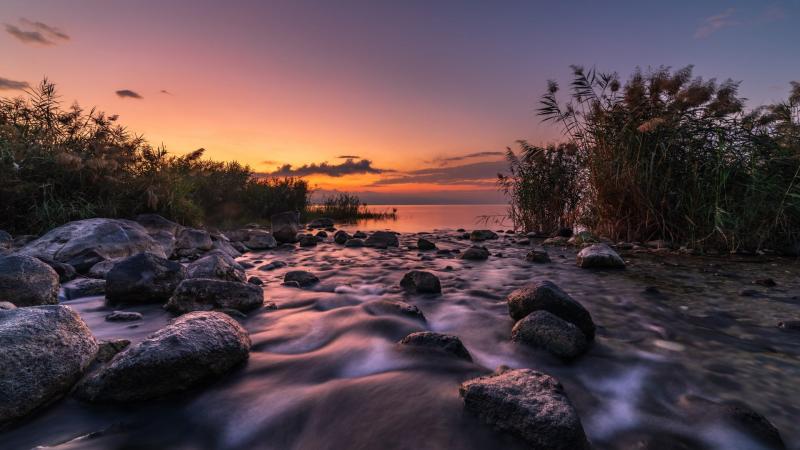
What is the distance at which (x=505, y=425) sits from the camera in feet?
6.02

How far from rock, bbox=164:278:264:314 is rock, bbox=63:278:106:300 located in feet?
5.36

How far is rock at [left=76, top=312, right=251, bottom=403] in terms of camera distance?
2098 millimetres

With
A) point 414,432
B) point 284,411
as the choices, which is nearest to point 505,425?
point 414,432

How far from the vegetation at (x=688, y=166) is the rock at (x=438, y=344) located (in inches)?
326

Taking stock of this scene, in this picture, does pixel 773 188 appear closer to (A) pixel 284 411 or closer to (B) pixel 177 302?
(A) pixel 284 411

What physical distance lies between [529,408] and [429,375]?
0.81 meters

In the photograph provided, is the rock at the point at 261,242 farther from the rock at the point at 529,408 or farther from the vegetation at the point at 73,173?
the rock at the point at 529,408

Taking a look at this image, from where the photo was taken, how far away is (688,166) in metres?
→ 9.01

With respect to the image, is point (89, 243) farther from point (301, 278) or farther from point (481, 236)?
point (481, 236)

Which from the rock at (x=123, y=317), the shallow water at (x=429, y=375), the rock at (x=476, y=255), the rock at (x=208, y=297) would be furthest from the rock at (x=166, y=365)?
the rock at (x=476, y=255)

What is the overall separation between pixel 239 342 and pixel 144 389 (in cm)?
64

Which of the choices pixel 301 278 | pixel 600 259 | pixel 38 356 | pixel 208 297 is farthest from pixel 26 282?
pixel 600 259

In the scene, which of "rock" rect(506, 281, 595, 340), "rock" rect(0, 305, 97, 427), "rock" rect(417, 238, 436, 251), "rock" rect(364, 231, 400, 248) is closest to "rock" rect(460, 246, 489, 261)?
"rock" rect(417, 238, 436, 251)

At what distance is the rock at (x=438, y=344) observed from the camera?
9.19 ft
